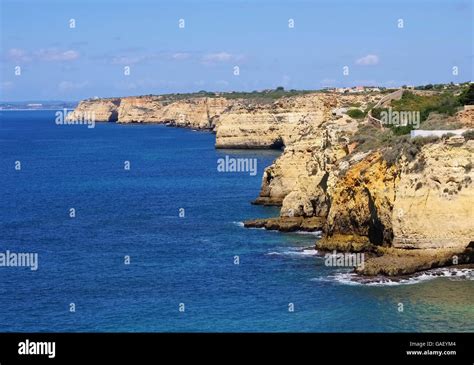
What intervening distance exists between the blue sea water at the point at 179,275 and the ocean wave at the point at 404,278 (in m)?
0.17

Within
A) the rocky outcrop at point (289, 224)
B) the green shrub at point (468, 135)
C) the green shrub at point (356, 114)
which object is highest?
the green shrub at point (356, 114)

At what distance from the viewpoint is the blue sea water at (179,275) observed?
30.6 meters

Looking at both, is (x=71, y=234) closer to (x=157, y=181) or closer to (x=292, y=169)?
(x=292, y=169)

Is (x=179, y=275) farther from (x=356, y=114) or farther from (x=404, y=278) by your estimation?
(x=356, y=114)

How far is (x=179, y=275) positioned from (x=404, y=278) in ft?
30.8

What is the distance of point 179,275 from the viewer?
124 ft

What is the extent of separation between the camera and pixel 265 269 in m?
38.1

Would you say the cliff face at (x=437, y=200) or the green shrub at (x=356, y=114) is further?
the green shrub at (x=356, y=114)
